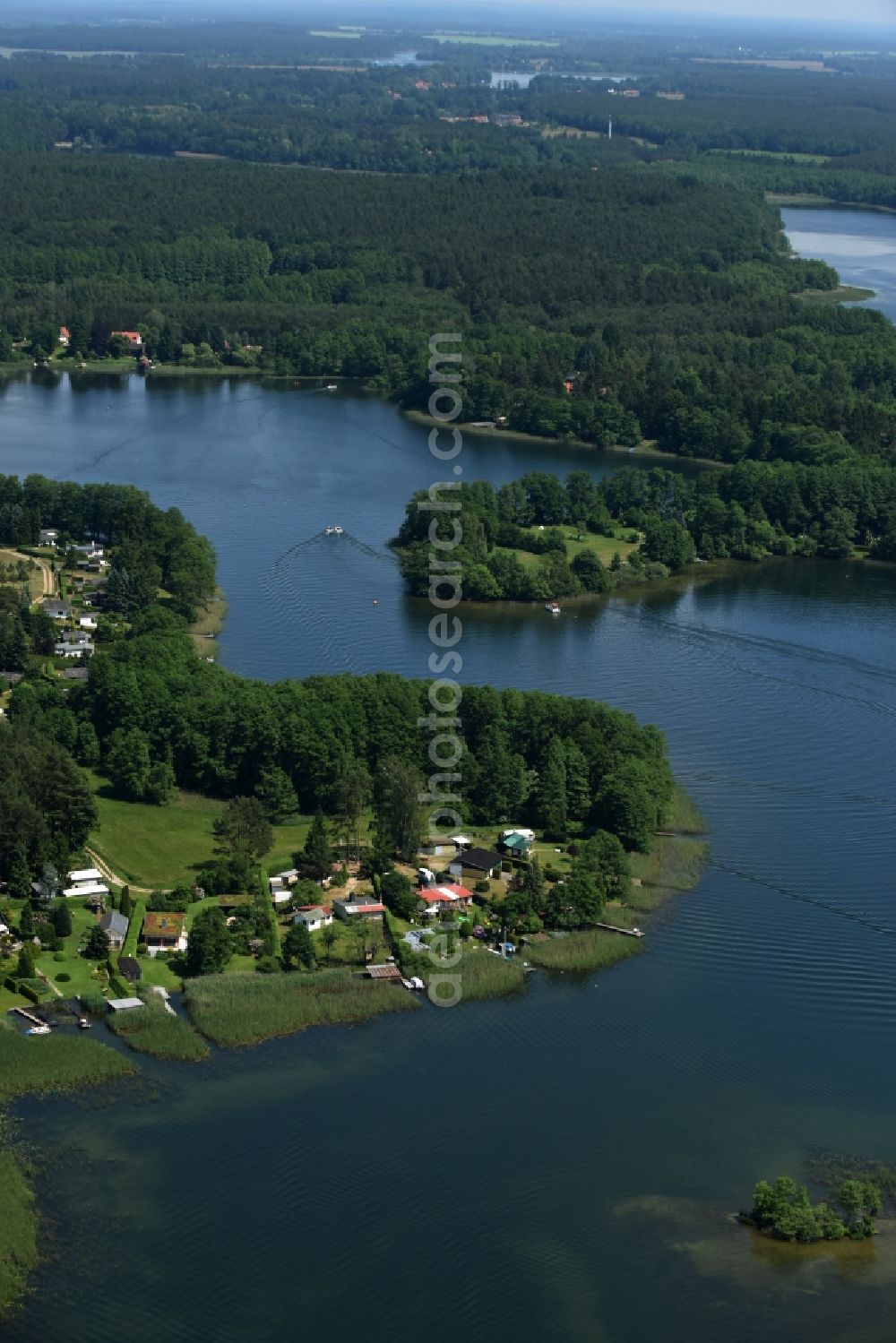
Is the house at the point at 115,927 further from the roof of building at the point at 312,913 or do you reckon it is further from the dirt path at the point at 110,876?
the roof of building at the point at 312,913

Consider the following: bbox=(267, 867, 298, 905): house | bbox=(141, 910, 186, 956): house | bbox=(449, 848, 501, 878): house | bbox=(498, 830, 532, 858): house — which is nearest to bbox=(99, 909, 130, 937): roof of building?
bbox=(141, 910, 186, 956): house

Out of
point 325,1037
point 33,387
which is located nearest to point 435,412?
point 33,387

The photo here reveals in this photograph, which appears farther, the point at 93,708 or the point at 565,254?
the point at 565,254

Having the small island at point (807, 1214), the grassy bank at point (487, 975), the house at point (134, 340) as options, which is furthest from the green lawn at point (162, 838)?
the house at point (134, 340)

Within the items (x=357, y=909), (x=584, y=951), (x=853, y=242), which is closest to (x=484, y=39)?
(x=853, y=242)

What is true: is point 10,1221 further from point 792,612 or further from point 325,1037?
point 792,612

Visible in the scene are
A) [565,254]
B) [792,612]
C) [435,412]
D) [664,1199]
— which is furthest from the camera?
[565,254]
